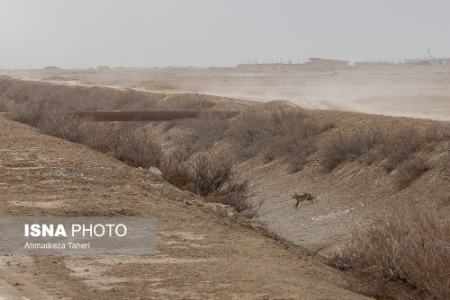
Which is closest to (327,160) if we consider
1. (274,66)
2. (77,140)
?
(77,140)

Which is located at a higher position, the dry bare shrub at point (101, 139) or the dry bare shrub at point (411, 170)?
the dry bare shrub at point (101, 139)

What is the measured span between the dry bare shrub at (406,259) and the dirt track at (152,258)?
50 centimetres

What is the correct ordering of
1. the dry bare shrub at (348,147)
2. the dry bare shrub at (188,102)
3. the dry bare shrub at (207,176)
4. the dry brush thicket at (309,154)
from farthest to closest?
the dry bare shrub at (188,102)
the dry bare shrub at (348,147)
the dry bare shrub at (207,176)
the dry brush thicket at (309,154)

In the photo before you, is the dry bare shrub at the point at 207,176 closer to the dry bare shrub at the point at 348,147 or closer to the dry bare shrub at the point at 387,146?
the dry bare shrub at the point at 387,146

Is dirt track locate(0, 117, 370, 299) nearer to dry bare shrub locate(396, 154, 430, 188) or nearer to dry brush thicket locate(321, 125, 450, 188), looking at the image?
dry bare shrub locate(396, 154, 430, 188)

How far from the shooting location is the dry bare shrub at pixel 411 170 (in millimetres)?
20031

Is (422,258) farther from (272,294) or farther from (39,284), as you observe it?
(39,284)

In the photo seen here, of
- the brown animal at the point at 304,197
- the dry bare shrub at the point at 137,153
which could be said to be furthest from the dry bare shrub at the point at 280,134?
the dry bare shrub at the point at 137,153

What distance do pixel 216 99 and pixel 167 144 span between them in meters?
10.7

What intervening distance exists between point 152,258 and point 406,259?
3.15 metres

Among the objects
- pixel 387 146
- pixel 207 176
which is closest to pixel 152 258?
pixel 207 176

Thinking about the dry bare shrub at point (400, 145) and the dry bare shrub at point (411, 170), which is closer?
the dry bare shrub at point (411, 170)

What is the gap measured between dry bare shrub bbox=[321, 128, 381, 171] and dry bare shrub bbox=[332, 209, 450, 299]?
12.7 metres

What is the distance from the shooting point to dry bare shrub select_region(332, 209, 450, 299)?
8766mm
